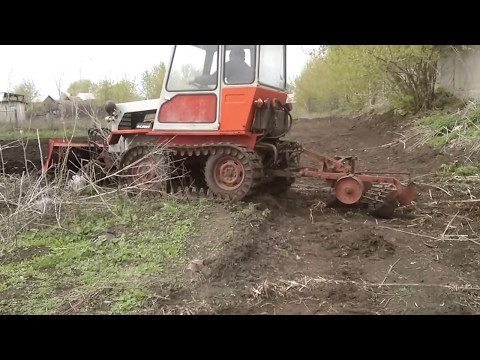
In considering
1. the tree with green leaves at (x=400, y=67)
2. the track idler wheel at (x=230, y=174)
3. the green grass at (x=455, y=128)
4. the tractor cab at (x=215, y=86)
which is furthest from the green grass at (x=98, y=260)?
the tree with green leaves at (x=400, y=67)

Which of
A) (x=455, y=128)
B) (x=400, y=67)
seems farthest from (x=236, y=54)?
(x=400, y=67)

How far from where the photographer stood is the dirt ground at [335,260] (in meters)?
4.10

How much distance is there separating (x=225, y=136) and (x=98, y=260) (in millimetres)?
3109

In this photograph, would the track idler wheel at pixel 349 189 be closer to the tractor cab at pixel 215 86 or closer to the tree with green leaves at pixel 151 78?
the tractor cab at pixel 215 86

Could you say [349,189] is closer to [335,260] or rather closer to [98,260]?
[335,260]

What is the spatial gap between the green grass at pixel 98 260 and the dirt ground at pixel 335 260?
281 millimetres

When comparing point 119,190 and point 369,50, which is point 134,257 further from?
point 369,50

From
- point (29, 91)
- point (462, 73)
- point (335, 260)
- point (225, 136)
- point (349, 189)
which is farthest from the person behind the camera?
point (462, 73)

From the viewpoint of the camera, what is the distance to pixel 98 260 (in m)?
4.92

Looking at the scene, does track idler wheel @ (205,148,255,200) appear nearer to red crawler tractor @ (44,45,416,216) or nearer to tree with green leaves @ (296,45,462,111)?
red crawler tractor @ (44,45,416,216)

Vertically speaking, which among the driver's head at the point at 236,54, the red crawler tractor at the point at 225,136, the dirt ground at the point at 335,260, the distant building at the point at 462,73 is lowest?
the dirt ground at the point at 335,260

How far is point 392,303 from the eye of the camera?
414 cm

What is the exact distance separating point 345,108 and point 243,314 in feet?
83.9
